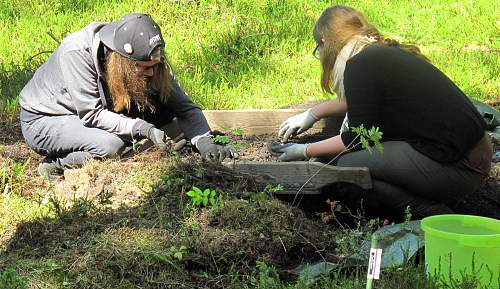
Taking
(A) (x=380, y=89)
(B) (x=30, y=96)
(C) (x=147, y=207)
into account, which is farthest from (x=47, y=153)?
(A) (x=380, y=89)

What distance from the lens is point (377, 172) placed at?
12.4ft

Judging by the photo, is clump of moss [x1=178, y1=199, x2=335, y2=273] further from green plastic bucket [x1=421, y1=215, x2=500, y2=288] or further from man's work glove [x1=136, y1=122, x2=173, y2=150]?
man's work glove [x1=136, y1=122, x2=173, y2=150]

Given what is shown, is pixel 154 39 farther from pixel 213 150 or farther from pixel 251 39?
pixel 251 39

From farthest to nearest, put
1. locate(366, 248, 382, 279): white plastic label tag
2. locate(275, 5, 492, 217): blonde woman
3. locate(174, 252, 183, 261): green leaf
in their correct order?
locate(275, 5, 492, 217): blonde woman, locate(174, 252, 183, 261): green leaf, locate(366, 248, 382, 279): white plastic label tag

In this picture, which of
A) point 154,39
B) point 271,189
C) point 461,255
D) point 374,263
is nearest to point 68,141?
point 154,39

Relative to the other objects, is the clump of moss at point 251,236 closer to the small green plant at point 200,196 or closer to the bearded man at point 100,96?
the small green plant at point 200,196

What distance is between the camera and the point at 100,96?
4.38m

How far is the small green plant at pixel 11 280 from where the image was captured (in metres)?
2.81

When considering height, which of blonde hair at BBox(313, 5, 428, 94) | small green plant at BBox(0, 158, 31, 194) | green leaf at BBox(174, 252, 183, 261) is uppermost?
blonde hair at BBox(313, 5, 428, 94)

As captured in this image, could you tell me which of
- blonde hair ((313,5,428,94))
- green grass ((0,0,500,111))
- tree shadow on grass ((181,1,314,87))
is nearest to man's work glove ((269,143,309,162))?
blonde hair ((313,5,428,94))

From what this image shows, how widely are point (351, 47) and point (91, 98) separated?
61.5 inches

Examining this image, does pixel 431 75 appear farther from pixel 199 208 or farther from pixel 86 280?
pixel 86 280

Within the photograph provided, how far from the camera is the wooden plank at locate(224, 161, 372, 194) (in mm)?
3746

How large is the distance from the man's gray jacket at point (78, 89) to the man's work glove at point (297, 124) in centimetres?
77
